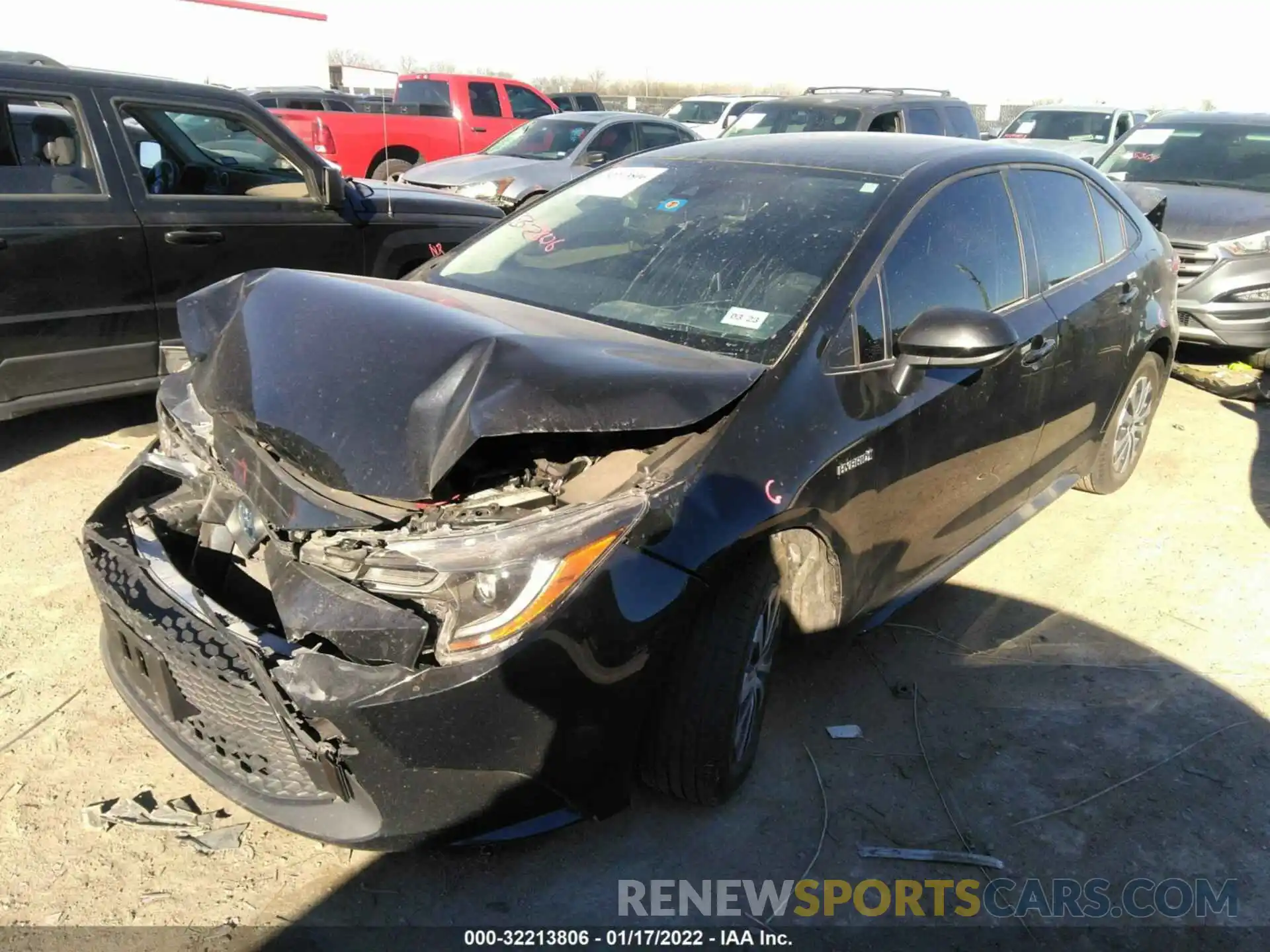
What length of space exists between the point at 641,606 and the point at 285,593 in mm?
817

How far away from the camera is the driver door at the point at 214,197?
4926mm

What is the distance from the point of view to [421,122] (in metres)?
14.0

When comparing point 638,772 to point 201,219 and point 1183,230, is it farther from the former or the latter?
point 1183,230

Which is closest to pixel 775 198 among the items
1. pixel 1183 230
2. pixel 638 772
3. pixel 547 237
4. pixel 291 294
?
pixel 547 237

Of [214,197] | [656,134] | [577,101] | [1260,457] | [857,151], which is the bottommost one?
[577,101]

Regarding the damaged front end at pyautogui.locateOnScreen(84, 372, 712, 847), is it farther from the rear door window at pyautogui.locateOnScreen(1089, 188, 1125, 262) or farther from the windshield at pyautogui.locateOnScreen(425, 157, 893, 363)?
the rear door window at pyautogui.locateOnScreen(1089, 188, 1125, 262)

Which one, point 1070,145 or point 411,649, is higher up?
point 411,649

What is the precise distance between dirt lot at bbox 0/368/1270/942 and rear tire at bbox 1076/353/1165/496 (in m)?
0.51

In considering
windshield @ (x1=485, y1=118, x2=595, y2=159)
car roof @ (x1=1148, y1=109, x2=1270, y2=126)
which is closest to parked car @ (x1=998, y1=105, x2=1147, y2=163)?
car roof @ (x1=1148, y1=109, x2=1270, y2=126)

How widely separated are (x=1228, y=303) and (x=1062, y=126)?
31.0 feet

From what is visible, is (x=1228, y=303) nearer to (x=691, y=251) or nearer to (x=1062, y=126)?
(x=691, y=251)

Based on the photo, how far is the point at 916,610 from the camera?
3943 millimetres

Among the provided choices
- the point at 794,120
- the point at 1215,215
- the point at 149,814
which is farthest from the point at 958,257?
the point at 794,120

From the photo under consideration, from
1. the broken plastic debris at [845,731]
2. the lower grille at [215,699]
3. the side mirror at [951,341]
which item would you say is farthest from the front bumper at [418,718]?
the side mirror at [951,341]
